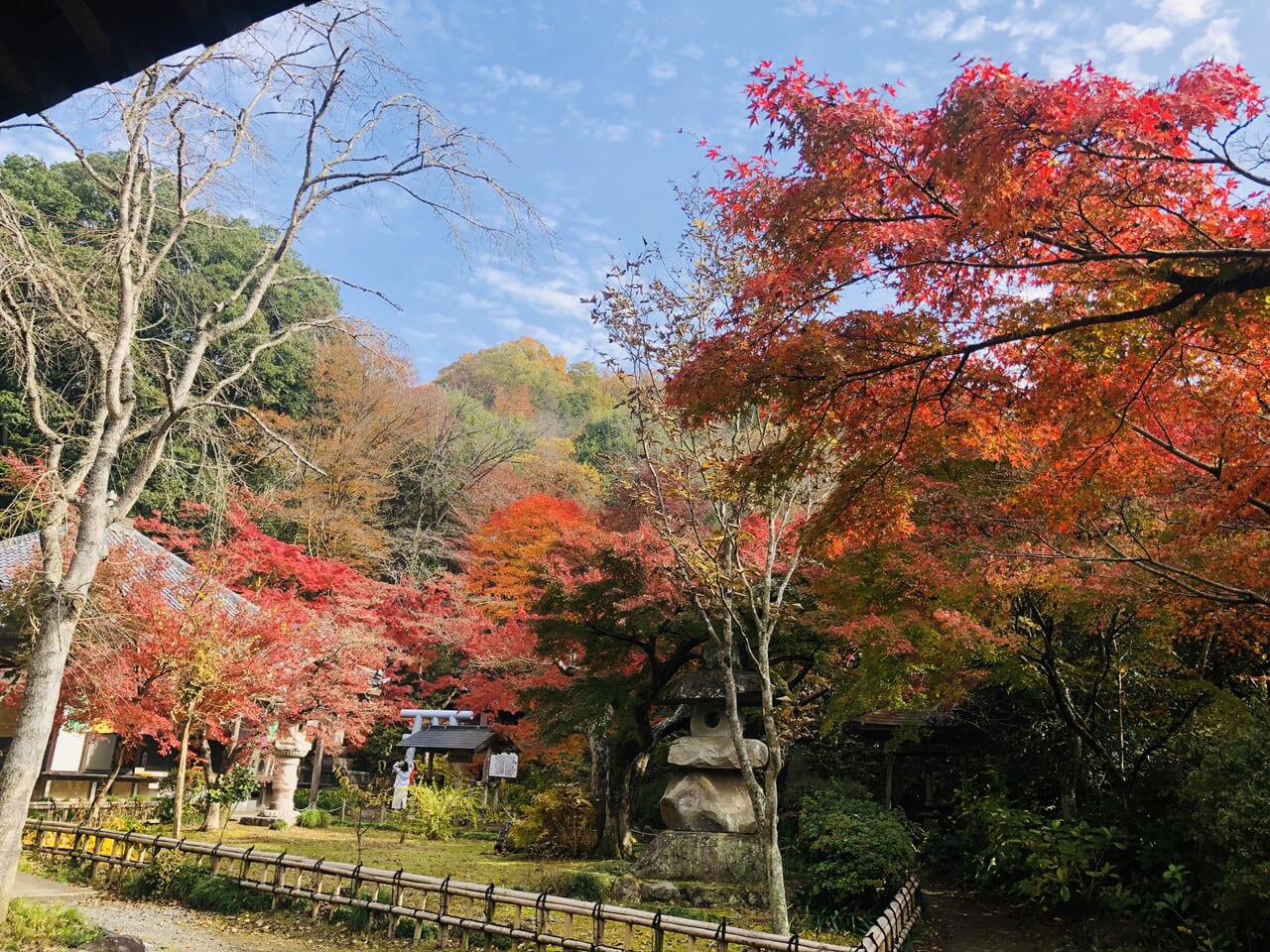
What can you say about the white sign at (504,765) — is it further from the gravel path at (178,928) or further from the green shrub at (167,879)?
the gravel path at (178,928)

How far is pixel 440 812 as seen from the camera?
15406 mm

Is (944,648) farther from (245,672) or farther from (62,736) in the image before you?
(62,736)

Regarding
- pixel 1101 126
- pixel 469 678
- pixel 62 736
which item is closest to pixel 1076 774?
pixel 1101 126

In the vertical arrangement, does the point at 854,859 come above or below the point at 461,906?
above

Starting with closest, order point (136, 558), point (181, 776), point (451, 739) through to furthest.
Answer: point (181, 776) → point (136, 558) → point (451, 739)

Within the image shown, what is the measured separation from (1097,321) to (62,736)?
17.3m

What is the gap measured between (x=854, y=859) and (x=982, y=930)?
5.02ft

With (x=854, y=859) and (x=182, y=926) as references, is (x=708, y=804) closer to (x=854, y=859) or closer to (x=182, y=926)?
(x=854, y=859)

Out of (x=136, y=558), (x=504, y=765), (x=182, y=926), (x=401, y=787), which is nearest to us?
(x=182, y=926)

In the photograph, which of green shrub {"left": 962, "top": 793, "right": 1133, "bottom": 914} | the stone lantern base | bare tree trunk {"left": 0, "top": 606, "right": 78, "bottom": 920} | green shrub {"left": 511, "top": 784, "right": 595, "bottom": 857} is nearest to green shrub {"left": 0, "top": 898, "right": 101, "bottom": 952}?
bare tree trunk {"left": 0, "top": 606, "right": 78, "bottom": 920}

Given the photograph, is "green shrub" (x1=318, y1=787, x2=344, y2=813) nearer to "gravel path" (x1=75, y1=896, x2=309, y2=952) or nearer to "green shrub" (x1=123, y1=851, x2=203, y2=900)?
"green shrub" (x1=123, y1=851, x2=203, y2=900)

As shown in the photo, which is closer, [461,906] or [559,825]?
[461,906]

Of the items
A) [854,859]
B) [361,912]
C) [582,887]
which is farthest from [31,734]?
[854,859]

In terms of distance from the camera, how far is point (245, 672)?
1115 centimetres
